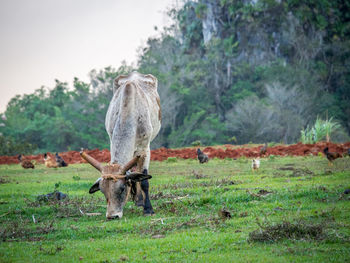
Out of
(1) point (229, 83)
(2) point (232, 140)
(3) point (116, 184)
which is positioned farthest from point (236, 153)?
(1) point (229, 83)

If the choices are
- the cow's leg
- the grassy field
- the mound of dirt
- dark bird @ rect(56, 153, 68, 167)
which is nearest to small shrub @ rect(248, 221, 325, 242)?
the grassy field

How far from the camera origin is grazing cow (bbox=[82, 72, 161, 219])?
718 centimetres

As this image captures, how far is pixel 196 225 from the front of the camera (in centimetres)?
658

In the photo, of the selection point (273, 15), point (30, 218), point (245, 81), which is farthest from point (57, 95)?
point (30, 218)

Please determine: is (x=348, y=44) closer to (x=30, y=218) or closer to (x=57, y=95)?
(x=57, y=95)

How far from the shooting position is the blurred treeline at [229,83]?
39.0 m

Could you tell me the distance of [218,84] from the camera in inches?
1854

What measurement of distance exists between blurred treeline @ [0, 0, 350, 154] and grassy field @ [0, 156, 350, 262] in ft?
68.8

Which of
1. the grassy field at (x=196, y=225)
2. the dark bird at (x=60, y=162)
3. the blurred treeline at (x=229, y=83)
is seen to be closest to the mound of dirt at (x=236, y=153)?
the dark bird at (x=60, y=162)

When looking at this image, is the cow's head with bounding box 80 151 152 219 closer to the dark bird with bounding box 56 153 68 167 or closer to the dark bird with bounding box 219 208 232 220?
the dark bird with bounding box 219 208 232 220

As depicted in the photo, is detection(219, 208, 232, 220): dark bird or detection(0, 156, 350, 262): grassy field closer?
detection(0, 156, 350, 262): grassy field

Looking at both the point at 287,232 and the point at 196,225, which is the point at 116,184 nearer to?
the point at 196,225

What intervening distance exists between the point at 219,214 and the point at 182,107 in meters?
36.3

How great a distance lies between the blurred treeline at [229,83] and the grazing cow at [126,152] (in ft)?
69.2
